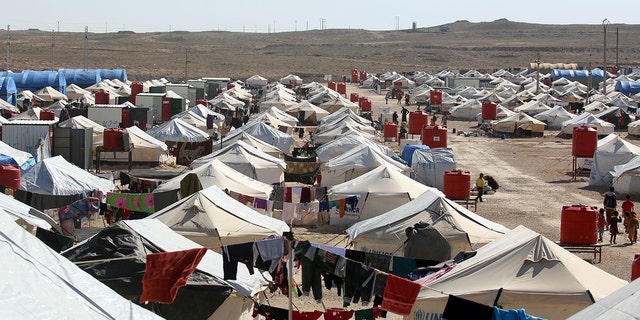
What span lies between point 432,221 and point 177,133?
1789cm

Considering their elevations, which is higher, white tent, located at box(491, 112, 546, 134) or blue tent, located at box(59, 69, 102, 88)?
blue tent, located at box(59, 69, 102, 88)

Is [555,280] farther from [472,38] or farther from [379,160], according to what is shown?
[472,38]

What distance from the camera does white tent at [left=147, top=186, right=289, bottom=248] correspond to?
59.2 ft

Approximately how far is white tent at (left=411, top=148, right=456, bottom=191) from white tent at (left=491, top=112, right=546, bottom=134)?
20.4m

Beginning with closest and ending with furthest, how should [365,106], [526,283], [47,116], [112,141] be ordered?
→ [526,283], [112,141], [47,116], [365,106]

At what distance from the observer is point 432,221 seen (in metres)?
18.5

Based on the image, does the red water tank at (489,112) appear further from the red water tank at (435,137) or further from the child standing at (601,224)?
the child standing at (601,224)

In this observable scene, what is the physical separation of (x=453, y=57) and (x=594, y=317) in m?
136

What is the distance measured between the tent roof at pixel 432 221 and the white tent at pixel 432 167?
992 cm

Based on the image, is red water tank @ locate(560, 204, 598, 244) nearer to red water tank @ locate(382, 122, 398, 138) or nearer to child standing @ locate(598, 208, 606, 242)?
child standing @ locate(598, 208, 606, 242)

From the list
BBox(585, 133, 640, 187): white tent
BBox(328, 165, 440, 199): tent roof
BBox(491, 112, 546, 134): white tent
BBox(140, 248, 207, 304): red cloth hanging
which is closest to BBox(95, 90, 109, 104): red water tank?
BBox(491, 112, 546, 134): white tent

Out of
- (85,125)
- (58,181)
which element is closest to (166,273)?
(58,181)

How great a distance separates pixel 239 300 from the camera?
1352cm

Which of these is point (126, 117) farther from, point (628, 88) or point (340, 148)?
point (628, 88)
